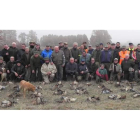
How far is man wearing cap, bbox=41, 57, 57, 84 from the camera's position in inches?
429

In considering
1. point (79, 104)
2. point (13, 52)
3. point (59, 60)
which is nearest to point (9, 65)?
point (13, 52)

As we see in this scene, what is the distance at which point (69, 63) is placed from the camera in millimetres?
11219

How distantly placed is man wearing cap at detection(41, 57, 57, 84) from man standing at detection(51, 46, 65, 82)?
0.32m

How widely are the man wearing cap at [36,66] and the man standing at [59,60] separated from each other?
83 cm

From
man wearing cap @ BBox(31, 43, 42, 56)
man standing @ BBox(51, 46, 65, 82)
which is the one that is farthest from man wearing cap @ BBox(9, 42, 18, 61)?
man standing @ BBox(51, 46, 65, 82)

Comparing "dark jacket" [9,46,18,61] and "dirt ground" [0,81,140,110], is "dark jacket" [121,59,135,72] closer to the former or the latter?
"dirt ground" [0,81,140,110]

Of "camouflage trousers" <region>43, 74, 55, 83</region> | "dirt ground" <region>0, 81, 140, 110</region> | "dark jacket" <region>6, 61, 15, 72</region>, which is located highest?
"dark jacket" <region>6, 61, 15, 72</region>

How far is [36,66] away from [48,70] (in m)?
0.85

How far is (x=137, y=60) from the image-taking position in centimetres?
1127

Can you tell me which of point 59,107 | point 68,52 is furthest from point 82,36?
point 59,107

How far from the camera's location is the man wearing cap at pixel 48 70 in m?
10.9

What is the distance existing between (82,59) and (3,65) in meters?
5.01

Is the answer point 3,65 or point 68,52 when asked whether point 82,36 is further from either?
point 3,65

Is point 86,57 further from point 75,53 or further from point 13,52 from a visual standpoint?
point 13,52
